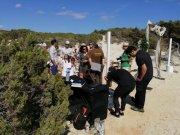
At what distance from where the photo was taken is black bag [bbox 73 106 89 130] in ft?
35.8

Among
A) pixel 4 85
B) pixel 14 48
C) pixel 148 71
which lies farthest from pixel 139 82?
pixel 4 85

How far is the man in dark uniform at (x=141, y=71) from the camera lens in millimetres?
12586

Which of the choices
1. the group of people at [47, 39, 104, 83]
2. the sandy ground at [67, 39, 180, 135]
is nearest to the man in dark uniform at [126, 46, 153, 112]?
the sandy ground at [67, 39, 180, 135]

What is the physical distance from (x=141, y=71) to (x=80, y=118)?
→ 2.64m

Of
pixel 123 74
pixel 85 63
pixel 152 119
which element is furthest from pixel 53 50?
pixel 152 119

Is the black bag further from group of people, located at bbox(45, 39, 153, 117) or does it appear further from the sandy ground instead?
group of people, located at bbox(45, 39, 153, 117)

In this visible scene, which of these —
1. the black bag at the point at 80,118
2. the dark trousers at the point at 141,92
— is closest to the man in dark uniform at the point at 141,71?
the dark trousers at the point at 141,92

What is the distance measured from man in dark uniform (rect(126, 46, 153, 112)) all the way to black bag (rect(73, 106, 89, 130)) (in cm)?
243

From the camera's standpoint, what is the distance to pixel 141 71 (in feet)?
41.7

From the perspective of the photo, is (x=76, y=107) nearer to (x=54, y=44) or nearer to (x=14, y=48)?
(x=14, y=48)

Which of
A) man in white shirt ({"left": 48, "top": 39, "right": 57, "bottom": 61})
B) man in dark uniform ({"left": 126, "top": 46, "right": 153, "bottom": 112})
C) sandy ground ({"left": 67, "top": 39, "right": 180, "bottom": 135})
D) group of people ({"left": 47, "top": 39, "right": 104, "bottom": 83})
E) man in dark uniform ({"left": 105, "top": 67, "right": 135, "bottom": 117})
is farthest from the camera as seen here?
man in white shirt ({"left": 48, "top": 39, "right": 57, "bottom": 61})

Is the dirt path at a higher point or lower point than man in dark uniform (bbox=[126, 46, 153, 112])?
lower

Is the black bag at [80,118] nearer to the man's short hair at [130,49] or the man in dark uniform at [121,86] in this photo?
the man in dark uniform at [121,86]

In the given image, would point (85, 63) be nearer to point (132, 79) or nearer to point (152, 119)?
point (132, 79)
